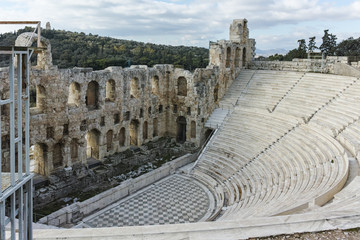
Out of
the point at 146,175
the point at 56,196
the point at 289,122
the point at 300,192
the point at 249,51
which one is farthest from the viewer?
the point at 249,51

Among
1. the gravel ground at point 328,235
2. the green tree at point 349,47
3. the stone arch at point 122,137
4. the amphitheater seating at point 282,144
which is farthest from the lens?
the green tree at point 349,47

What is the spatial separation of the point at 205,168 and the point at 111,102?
7824mm

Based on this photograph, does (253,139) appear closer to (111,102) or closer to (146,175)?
(146,175)

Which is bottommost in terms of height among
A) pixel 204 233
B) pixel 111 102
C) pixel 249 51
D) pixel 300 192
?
pixel 300 192

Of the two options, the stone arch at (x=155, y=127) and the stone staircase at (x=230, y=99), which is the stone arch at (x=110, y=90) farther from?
the stone staircase at (x=230, y=99)

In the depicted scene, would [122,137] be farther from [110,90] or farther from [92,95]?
[92,95]

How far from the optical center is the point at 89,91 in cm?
2259

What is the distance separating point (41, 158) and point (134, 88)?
28.0 feet

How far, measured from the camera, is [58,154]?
2072 centimetres

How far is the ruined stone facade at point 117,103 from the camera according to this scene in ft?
62.7

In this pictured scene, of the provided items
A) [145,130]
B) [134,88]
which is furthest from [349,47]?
[134,88]

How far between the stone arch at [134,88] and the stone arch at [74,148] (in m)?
5.93

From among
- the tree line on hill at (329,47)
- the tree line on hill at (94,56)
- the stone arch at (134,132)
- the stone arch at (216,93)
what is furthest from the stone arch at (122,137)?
the tree line on hill at (329,47)

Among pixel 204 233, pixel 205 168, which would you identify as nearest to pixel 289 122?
pixel 205 168
